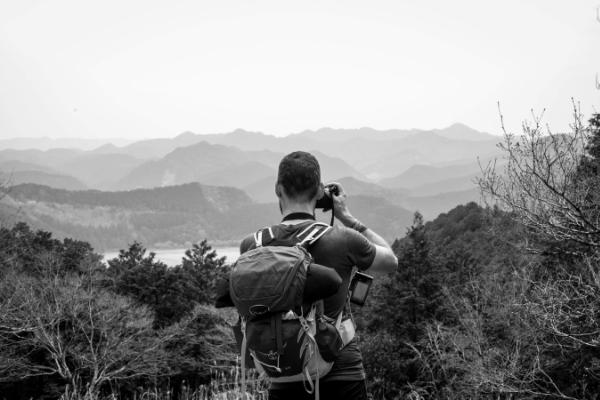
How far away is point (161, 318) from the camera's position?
119 feet

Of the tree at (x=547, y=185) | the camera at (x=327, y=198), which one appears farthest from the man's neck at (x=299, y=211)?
the tree at (x=547, y=185)

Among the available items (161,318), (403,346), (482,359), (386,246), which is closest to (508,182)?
(386,246)

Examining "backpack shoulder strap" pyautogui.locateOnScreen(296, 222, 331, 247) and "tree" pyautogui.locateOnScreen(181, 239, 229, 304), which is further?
"tree" pyautogui.locateOnScreen(181, 239, 229, 304)

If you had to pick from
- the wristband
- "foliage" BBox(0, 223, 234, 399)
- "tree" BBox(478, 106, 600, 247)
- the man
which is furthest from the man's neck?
"foliage" BBox(0, 223, 234, 399)

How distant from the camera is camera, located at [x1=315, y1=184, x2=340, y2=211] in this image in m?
2.71

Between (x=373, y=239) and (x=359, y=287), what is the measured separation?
0.84ft

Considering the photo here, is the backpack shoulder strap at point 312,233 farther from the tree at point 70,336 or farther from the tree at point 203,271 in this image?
the tree at point 203,271

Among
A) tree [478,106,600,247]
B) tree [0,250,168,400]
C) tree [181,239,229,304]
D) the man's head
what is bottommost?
tree [181,239,229,304]

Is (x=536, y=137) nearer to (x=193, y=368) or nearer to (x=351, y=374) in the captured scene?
(x=351, y=374)

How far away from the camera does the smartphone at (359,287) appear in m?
2.58

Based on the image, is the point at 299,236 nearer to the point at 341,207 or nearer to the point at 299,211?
the point at 299,211

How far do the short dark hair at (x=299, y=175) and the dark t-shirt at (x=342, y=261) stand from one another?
16 cm

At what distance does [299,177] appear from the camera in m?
2.48

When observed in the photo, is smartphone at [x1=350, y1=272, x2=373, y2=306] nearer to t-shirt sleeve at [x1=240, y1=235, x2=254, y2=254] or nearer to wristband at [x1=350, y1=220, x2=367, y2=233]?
wristband at [x1=350, y1=220, x2=367, y2=233]
